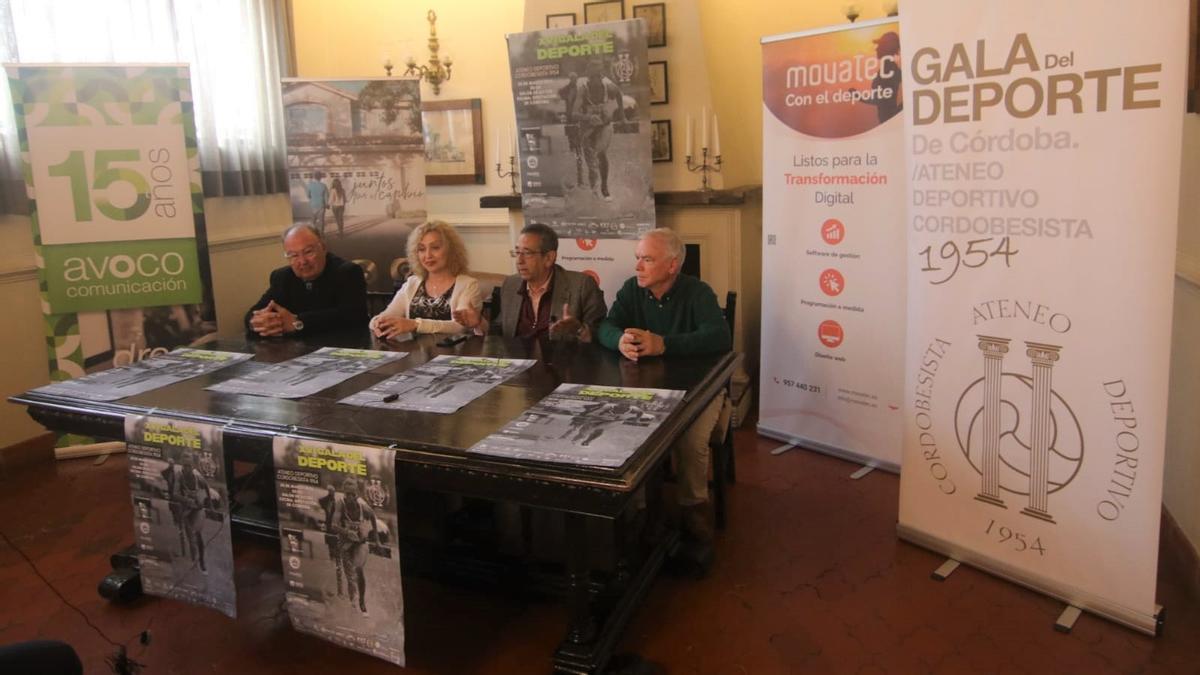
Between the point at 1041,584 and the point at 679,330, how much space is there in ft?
4.44

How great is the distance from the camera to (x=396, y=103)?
4469mm

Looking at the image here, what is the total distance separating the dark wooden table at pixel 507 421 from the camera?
5.93ft

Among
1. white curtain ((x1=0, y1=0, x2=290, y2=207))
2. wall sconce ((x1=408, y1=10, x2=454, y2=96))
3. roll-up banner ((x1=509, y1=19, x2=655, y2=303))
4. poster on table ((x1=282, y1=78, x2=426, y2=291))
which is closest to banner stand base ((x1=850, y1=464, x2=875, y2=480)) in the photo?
roll-up banner ((x1=509, y1=19, x2=655, y2=303))

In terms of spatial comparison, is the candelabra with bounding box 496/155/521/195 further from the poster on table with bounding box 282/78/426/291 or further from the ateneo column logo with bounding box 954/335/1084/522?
the ateneo column logo with bounding box 954/335/1084/522

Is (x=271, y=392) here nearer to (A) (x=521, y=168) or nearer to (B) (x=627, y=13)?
(A) (x=521, y=168)

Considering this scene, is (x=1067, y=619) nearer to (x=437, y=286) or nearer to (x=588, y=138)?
(x=437, y=286)

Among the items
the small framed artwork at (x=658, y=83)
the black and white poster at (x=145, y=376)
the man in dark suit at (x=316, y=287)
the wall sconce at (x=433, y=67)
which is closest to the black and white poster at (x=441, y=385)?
the black and white poster at (x=145, y=376)

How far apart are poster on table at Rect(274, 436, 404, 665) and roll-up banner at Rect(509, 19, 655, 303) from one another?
2.51 m

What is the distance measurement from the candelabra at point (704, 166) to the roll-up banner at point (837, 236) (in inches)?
26.7

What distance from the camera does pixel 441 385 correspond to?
243cm

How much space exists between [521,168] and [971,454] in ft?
8.85

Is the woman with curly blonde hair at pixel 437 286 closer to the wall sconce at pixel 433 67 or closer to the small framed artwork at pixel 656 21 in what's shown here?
the small framed artwork at pixel 656 21

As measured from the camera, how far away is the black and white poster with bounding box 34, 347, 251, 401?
247 cm

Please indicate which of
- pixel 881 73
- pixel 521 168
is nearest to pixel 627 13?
pixel 521 168
